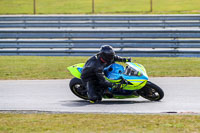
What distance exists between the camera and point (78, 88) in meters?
9.52

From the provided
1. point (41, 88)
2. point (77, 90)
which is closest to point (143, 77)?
point (77, 90)

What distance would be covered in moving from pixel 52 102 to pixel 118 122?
2.42 meters

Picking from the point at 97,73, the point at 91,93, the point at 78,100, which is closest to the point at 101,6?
the point at 78,100

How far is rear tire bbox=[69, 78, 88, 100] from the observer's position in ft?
31.0

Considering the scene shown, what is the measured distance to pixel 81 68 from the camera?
9.43 meters

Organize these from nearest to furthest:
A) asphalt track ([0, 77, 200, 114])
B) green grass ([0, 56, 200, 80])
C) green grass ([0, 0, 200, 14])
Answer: asphalt track ([0, 77, 200, 114]), green grass ([0, 56, 200, 80]), green grass ([0, 0, 200, 14])

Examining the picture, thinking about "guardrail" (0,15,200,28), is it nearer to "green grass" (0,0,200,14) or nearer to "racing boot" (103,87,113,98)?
"green grass" (0,0,200,14)

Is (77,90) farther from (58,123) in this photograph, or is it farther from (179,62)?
(179,62)

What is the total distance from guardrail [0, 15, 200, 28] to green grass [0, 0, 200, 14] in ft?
17.9

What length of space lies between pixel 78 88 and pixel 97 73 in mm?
810

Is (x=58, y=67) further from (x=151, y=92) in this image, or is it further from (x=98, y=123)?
(x=98, y=123)

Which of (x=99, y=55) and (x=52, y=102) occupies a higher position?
(x=99, y=55)

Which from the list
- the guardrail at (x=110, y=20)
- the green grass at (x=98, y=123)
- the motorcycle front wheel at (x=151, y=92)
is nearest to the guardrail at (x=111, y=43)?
the motorcycle front wheel at (x=151, y=92)

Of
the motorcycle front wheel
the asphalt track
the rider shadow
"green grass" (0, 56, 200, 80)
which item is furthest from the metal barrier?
the motorcycle front wheel
